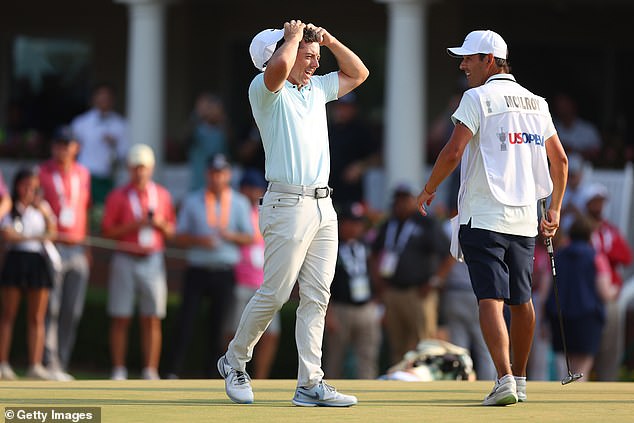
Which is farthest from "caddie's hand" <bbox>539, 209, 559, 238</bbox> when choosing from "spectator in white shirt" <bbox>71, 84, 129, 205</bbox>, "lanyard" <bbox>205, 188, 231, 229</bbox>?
"spectator in white shirt" <bbox>71, 84, 129, 205</bbox>

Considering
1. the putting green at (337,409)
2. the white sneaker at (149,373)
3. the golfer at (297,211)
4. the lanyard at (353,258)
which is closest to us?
the putting green at (337,409)

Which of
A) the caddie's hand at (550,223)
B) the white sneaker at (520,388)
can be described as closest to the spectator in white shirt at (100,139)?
the caddie's hand at (550,223)

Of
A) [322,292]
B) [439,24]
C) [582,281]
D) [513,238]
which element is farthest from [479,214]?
[439,24]

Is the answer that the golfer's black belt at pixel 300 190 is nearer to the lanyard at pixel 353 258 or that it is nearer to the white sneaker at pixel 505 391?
the white sneaker at pixel 505 391

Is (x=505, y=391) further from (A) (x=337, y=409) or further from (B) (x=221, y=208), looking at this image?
(B) (x=221, y=208)

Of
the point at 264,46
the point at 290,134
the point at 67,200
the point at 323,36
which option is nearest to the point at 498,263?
the point at 290,134

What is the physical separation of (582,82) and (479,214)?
541 inches

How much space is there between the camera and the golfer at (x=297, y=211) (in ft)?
24.0

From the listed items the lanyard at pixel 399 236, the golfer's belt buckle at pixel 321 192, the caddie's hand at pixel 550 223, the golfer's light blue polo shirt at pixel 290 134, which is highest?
the golfer's light blue polo shirt at pixel 290 134

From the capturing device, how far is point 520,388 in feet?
25.0

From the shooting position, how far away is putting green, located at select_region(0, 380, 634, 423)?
6809 millimetres

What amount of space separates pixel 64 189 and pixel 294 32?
22.2 feet

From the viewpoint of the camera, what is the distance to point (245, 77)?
21797mm

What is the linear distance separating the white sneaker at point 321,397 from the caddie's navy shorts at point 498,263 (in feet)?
2.67
